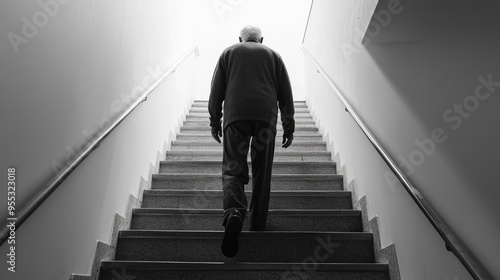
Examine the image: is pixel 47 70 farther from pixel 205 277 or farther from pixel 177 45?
pixel 177 45

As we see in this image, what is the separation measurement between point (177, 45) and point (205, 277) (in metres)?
3.24

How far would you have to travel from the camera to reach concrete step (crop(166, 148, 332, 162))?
11.8 ft

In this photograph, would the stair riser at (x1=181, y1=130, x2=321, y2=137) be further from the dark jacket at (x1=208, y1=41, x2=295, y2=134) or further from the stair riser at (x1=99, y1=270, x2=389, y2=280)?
the stair riser at (x1=99, y1=270, x2=389, y2=280)

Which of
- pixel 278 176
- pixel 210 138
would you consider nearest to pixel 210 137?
pixel 210 138

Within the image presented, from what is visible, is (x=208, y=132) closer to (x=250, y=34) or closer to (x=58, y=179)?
(x=250, y=34)

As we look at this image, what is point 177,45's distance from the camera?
4.51 m

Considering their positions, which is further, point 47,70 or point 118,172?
point 118,172

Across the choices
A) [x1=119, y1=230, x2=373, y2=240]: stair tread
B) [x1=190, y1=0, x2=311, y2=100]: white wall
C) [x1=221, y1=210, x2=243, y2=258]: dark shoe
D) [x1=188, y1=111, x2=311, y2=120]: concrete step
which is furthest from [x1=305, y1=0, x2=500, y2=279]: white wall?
[x1=190, y1=0, x2=311, y2=100]: white wall

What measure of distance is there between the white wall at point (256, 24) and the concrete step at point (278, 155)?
11.6 ft

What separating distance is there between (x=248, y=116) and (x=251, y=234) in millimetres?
670

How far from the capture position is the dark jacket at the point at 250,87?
7.13ft

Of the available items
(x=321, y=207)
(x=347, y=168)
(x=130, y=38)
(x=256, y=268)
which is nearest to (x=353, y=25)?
(x=347, y=168)

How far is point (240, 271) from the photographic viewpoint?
1917mm

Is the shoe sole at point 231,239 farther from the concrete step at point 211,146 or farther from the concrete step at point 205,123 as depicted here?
the concrete step at point 205,123
